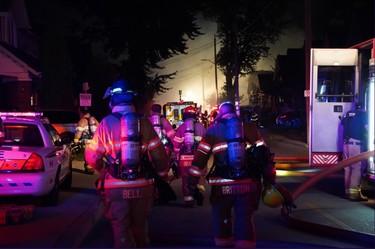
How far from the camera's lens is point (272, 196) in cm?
520

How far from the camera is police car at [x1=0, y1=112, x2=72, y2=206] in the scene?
312 inches

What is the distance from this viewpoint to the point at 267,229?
289 inches

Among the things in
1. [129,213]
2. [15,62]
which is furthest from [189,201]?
[15,62]

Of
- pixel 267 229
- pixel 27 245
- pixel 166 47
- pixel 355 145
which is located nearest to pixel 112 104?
pixel 27 245

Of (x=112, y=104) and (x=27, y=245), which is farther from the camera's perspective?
(x=27, y=245)

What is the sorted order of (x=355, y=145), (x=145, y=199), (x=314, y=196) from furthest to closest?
(x=314, y=196) → (x=355, y=145) → (x=145, y=199)

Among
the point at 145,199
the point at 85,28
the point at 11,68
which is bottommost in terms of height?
the point at 145,199

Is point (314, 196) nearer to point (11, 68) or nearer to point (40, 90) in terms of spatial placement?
point (11, 68)

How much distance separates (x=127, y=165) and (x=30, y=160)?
13.1ft

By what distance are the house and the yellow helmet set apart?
15910mm

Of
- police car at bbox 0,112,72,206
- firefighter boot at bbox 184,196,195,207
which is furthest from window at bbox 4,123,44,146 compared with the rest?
firefighter boot at bbox 184,196,195,207

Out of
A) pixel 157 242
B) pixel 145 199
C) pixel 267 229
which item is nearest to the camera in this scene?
pixel 145 199

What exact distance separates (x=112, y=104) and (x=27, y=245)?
240 centimetres

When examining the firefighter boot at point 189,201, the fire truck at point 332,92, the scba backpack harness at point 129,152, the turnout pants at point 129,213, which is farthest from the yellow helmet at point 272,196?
the fire truck at point 332,92
